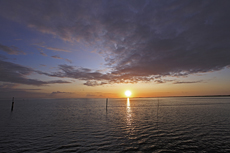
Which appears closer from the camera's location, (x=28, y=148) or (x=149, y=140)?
(x=28, y=148)

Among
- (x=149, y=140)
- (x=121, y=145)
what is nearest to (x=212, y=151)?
(x=149, y=140)

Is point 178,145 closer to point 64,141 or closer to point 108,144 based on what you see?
point 108,144

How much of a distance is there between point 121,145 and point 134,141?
256 centimetres

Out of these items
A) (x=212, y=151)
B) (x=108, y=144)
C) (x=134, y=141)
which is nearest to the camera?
(x=212, y=151)

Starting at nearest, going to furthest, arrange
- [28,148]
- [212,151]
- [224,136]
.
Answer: [212,151] < [28,148] < [224,136]

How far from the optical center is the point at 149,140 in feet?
65.8

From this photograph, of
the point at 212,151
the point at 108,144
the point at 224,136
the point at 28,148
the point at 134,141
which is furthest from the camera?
the point at 224,136

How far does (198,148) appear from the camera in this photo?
55.5 ft

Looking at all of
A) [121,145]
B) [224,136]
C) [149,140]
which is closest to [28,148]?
[121,145]

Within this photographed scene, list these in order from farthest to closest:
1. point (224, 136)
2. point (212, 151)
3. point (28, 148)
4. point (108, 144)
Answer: point (224, 136) → point (108, 144) → point (28, 148) → point (212, 151)

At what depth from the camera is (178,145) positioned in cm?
1795

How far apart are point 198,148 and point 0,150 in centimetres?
2571

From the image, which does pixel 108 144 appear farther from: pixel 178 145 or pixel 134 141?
pixel 178 145

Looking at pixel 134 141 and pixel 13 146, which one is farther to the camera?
pixel 134 141
